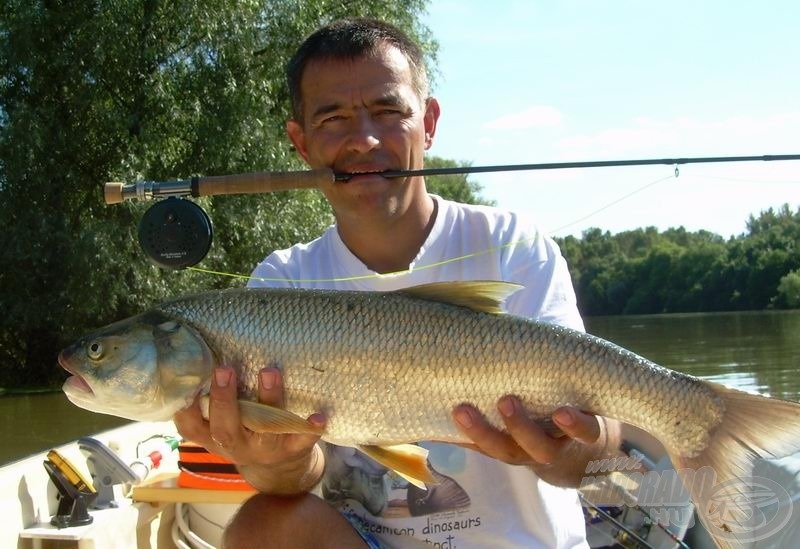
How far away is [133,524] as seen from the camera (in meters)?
4.07

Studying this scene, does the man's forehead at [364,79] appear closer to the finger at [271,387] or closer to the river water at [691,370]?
the finger at [271,387]

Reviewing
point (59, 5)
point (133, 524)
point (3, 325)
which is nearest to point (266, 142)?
point (59, 5)

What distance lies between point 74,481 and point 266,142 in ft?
37.4

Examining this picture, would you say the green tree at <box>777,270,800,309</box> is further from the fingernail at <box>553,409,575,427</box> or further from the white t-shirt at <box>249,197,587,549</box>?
the fingernail at <box>553,409,575,427</box>

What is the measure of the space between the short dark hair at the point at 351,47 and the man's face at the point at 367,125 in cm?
4

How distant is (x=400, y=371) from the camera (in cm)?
243

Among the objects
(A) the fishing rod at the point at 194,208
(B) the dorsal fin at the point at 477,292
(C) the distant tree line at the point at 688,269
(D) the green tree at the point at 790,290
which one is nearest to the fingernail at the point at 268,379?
(B) the dorsal fin at the point at 477,292

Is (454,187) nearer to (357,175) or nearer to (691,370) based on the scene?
(691,370)

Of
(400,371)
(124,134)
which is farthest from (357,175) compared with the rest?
(124,134)

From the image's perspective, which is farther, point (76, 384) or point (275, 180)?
point (275, 180)

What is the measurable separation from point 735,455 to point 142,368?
5.58ft

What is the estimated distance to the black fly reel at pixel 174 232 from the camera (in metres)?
3.35

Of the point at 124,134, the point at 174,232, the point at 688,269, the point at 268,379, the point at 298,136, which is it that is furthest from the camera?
the point at 688,269

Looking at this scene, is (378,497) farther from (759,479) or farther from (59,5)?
(59,5)
